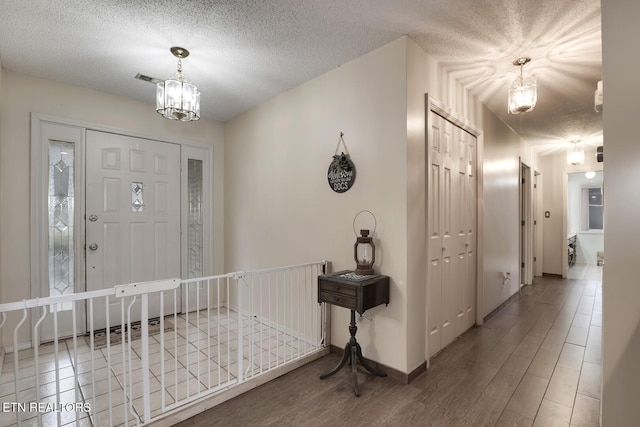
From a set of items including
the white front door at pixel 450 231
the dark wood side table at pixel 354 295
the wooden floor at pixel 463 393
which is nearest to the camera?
the wooden floor at pixel 463 393

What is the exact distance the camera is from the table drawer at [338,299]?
2172mm

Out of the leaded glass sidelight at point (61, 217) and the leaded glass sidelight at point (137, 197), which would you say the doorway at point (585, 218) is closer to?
the leaded glass sidelight at point (137, 197)

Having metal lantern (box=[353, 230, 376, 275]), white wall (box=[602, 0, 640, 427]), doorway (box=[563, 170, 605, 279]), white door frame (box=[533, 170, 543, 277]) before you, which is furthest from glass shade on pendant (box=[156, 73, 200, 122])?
doorway (box=[563, 170, 605, 279])

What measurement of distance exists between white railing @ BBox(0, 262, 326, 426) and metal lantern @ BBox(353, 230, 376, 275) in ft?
1.55

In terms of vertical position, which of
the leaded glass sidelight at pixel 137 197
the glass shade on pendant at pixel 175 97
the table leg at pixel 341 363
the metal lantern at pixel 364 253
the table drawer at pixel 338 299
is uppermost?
the glass shade on pendant at pixel 175 97

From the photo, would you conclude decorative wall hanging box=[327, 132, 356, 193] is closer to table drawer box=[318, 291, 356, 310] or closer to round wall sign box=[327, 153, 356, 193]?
round wall sign box=[327, 153, 356, 193]

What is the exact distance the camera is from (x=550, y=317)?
3652 mm

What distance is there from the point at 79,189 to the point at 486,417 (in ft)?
13.3

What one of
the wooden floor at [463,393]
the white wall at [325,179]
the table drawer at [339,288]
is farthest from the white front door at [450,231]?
the table drawer at [339,288]

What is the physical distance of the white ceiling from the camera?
6.40 feet

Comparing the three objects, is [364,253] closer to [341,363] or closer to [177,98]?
[341,363]

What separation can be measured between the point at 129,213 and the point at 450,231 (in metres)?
3.49

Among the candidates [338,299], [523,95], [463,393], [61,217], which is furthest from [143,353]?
[523,95]

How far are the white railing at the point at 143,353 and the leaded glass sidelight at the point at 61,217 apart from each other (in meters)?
0.32
